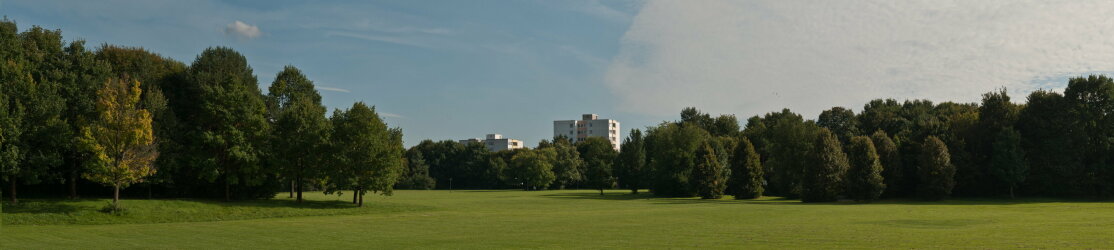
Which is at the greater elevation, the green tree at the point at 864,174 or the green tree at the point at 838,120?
the green tree at the point at 838,120

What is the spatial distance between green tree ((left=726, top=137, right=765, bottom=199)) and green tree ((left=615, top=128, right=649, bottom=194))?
1999cm

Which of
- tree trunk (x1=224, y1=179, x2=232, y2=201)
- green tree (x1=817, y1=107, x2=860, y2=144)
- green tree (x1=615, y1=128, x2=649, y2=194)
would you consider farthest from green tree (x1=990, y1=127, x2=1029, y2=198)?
tree trunk (x1=224, y1=179, x2=232, y2=201)

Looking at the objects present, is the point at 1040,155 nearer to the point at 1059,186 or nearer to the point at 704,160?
the point at 1059,186

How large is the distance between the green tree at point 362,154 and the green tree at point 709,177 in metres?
39.2

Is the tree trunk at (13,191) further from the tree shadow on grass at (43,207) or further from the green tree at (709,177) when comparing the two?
the green tree at (709,177)

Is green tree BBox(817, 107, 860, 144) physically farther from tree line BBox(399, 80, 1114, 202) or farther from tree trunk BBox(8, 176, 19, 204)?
tree trunk BBox(8, 176, 19, 204)

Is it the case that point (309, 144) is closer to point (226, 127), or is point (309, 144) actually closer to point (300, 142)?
point (300, 142)

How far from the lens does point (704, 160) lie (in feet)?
277

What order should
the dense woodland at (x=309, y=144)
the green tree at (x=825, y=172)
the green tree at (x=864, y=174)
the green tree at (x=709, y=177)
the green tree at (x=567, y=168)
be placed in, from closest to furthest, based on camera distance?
the dense woodland at (x=309, y=144)
the green tree at (x=864, y=174)
the green tree at (x=825, y=172)
the green tree at (x=709, y=177)
the green tree at (x=567, y=168)

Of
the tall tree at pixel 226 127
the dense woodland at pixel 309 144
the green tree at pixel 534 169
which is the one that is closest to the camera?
the dense woodland at pixel 309 144

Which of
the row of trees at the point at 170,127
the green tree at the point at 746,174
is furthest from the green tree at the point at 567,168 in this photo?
the row of trees at the point at 170,127

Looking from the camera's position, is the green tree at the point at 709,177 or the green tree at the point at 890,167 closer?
the green tree at the point at 890,167

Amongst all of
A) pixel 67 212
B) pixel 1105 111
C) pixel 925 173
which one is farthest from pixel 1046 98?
pixel 67 212

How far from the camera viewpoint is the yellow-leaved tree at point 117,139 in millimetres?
44562
